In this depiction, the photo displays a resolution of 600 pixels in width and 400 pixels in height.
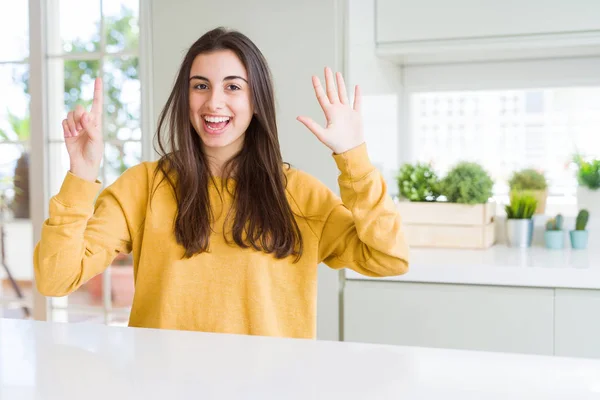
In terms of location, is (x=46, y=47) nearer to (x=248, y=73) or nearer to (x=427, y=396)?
(x=248, y=73)

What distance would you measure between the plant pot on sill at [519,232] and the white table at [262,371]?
61.9 inches

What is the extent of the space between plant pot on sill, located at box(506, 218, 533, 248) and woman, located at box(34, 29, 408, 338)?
1143 millimetres

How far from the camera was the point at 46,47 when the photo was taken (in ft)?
8.93

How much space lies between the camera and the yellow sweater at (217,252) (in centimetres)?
132

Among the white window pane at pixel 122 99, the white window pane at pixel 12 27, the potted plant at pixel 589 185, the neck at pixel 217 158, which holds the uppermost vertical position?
the white window pane at pixel 12 27

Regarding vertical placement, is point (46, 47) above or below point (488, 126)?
above

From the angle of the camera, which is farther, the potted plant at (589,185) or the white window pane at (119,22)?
the white window pane at (119,22)

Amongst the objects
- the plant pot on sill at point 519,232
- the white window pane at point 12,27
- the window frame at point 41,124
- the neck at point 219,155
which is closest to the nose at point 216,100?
the neck at point 219,155

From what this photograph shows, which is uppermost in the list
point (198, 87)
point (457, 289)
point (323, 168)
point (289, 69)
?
point (289, 69)

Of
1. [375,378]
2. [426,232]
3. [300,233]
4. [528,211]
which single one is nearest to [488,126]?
[528,211]

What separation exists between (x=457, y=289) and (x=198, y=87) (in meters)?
1.03

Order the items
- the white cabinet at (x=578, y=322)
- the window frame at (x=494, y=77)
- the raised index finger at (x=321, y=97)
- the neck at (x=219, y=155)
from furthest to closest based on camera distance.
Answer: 1. the window frame at (x=494, y=77)
2. the white cabinet at (x=578, y=322)
3. the neck at (x=219, y=155)
4. the raised index finger at (x=321, y=97)

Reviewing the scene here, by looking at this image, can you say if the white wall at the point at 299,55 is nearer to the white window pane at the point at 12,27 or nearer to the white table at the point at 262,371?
the white table at the point at 262,371

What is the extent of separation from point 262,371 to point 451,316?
1.31 meters
